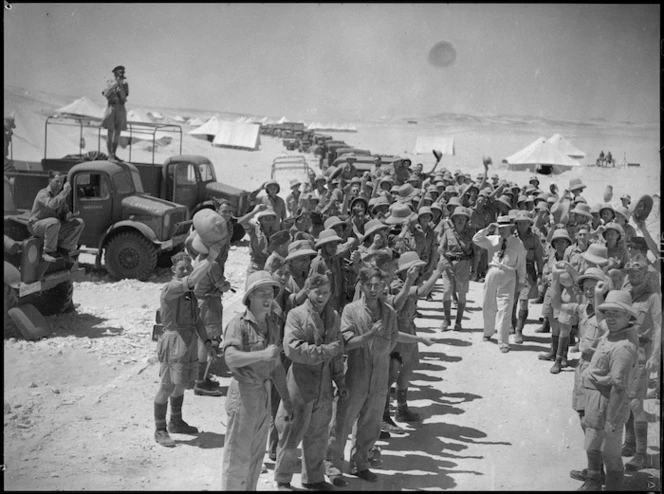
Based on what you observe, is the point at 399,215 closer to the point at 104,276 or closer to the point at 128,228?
the point at 128,228

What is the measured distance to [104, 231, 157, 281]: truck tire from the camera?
45.1ft

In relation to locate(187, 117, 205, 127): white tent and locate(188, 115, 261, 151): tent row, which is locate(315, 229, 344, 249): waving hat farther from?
locate(187, 117, 205, 127): white tent

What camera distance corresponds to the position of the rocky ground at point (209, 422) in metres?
6.07

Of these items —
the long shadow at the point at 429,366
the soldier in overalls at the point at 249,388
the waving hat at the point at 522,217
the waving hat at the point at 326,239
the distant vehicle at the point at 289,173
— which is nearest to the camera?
the soldier in overalls at the point at 249,388

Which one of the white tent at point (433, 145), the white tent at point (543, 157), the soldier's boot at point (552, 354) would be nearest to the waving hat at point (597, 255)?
the soldier's boot at point (552, 354)

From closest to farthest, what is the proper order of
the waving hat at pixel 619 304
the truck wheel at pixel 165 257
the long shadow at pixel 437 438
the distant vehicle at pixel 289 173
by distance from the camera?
1. the waving hat at pixel 619 304
2. the long shadow at pixel 437 438
3. the truck wheel at pixel 165 257
4. the distant vehicle at pixel 289 173

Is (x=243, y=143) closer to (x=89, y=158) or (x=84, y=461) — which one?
(x=89, y=158)

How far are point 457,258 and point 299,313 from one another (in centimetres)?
558

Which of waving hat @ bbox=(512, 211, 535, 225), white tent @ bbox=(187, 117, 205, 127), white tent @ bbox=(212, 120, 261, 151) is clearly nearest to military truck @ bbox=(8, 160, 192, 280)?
waving hat @ bbox=(512, 211, 535, 225)

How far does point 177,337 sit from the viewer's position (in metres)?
6.59

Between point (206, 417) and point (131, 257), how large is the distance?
7027 mm

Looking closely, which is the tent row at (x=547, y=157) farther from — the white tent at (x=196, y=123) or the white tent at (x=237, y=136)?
the white tent at (x=196, y=123)

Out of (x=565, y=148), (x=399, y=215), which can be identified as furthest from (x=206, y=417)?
(x=565, y=148)

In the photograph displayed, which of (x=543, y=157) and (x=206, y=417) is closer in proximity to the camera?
(x=206, y=417)
